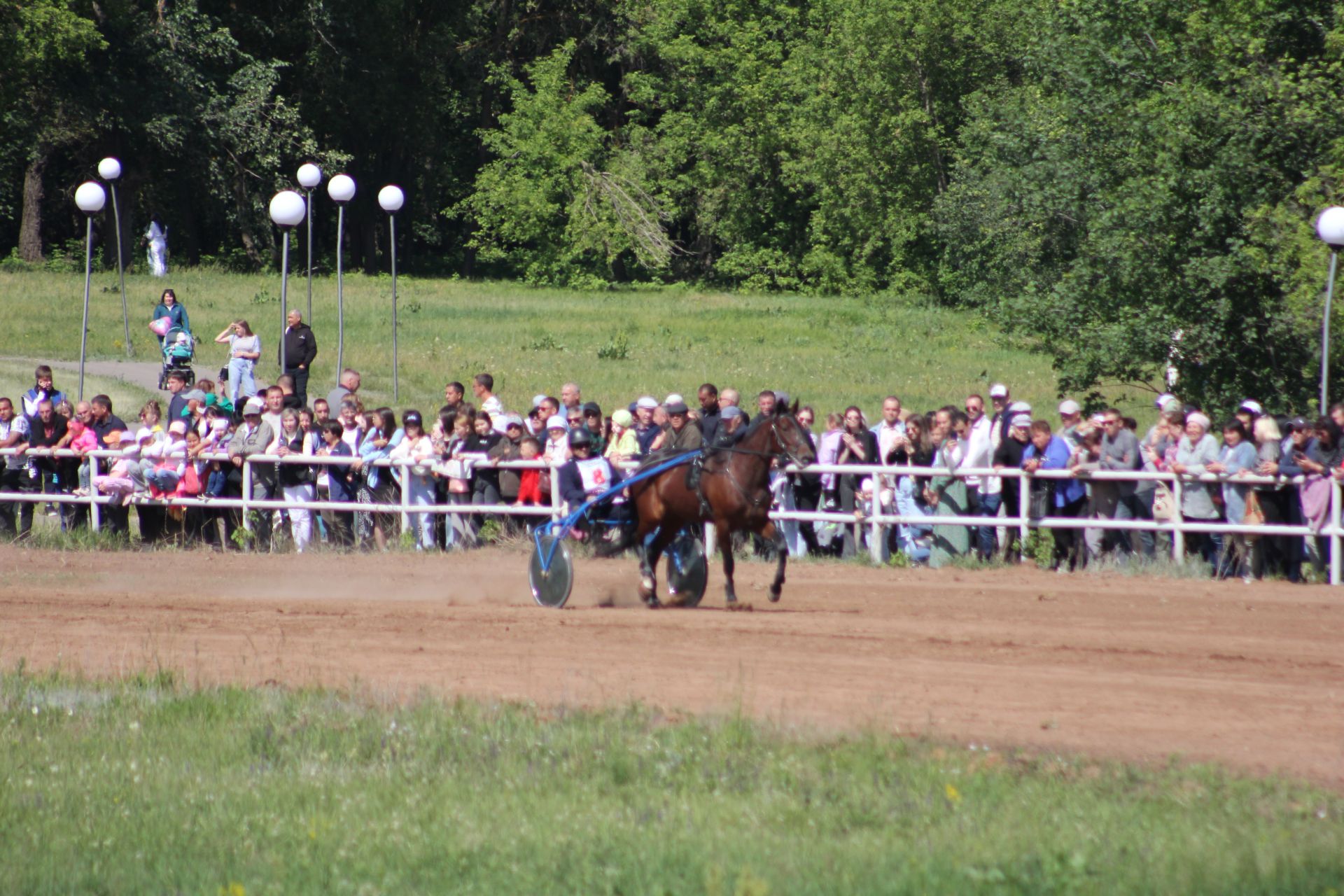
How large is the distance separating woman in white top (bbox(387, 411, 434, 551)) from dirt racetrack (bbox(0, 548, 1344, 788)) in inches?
36.2

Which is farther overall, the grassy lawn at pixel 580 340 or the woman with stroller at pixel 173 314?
the grassy lawn at pixel 580 340

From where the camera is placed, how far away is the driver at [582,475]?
46.3 feet

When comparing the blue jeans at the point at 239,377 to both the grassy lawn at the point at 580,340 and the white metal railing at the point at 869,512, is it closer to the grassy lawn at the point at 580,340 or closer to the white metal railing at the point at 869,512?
the grassy lawn at the point at 580,340

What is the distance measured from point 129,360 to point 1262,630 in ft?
88.0

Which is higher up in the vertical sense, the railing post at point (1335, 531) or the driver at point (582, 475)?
the driver at point (582, 475)

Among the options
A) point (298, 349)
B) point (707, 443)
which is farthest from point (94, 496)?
point (707, 443)

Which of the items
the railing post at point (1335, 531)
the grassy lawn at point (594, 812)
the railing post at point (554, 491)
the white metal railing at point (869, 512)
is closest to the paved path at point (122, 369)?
the white metal railing at point (869, 512)

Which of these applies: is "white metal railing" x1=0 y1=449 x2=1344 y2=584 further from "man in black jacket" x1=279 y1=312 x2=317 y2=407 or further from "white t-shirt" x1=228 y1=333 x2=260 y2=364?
"white t-shirt" x1=228 y1=333 x2=260 y2=364

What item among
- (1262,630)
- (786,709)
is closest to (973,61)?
(1262,630)

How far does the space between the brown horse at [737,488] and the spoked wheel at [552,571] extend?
2.56 feet

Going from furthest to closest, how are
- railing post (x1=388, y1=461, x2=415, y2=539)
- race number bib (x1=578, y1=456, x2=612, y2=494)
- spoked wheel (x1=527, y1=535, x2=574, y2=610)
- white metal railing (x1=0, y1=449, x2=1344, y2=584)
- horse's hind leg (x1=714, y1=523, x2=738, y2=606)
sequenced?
railing post (x1=388, y1=461, x2=415, y2=539), white metal railing (x1=0, y1=449, x2=1344, y2=584), race number bib (x1=578, y1=456, x2=612, y2=494), spoked wheel (x1=527, y1=535, x2=574, y2=610), horse's hind leg (x1=714, y1=523, x2=738, y2=606)

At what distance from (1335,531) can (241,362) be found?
1694 cm

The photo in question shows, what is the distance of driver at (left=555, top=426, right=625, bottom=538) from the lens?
14.1 m

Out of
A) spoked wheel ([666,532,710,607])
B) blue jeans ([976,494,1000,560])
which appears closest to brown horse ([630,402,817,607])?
spoked wheel ([666,532,710,607])
